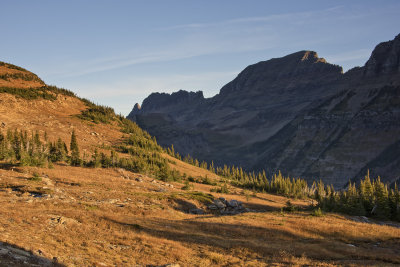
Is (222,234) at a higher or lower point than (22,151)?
lower

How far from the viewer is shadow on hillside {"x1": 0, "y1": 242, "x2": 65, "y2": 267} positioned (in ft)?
56.9

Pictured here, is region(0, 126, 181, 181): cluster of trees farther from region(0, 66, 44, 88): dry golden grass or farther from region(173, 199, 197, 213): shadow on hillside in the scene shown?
region(0, 66, 44, 88): dry golden grass

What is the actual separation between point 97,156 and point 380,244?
67.9 m

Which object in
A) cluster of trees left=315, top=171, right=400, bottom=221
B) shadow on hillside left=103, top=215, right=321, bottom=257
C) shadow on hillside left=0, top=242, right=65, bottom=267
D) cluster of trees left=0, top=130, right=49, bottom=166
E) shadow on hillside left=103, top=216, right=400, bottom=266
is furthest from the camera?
cluster of trees left=315, top=171, right=400, bottom=221

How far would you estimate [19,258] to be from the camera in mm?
18359

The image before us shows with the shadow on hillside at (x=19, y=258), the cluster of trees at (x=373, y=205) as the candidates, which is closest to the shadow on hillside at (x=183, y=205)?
the shadow on hillside at (x=19, y=258)

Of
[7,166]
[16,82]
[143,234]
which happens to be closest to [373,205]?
[143,234]

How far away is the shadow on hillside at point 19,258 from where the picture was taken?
1733 cm

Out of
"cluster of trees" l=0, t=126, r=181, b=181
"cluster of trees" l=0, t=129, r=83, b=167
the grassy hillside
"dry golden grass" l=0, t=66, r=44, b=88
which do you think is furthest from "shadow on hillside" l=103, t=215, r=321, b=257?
"dry golden grass" l=0, t=66, r=44, b=88

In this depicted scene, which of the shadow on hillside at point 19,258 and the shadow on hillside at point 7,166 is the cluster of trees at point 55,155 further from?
the shadow on hillside at point 19,258

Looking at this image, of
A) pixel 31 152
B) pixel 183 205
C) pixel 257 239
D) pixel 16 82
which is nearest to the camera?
pixel 257 239

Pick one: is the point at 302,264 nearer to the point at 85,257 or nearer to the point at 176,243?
the point at 176,243

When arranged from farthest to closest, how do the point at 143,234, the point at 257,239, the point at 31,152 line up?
the point at 31,152
the point at 257,239
the point at 143,234

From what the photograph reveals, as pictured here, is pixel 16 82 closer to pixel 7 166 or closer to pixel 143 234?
pixel 7 166
